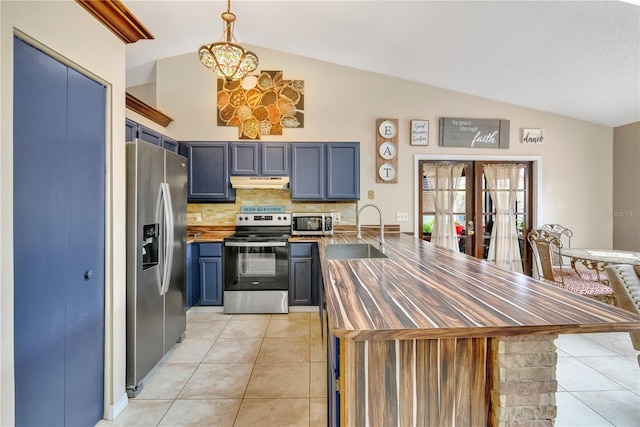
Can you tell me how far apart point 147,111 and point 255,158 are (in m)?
1.31

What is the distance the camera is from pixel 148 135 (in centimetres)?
300

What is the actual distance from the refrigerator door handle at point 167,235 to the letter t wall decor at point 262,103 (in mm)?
1794

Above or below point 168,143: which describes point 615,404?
below

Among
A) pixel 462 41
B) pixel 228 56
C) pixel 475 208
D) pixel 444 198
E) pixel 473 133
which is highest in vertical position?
pixel 462 41

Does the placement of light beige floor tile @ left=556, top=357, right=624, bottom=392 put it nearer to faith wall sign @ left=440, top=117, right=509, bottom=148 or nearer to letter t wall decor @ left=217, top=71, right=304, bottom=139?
faith wall sign @ left=440, top=117, right=509, bottom=148

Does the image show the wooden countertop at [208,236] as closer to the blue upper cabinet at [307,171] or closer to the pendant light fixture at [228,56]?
the blue upper cabinet at [307,171]

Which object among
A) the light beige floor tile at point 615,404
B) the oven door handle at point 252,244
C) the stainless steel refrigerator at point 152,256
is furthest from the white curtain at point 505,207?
the stainless steel refrigerator at point 152,256

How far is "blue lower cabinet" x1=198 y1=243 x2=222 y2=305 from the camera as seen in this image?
3.35 m

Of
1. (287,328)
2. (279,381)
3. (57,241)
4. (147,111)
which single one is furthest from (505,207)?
(147,111)

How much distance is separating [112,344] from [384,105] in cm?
383

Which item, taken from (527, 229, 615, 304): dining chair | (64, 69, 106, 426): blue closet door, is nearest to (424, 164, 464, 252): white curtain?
(527, 229, 615, 304): dining chair

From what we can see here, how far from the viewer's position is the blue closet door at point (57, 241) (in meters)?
1.20

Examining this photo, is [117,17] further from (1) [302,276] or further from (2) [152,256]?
(1) [302,276]

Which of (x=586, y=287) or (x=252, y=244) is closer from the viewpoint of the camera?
(x=586, y=287)
